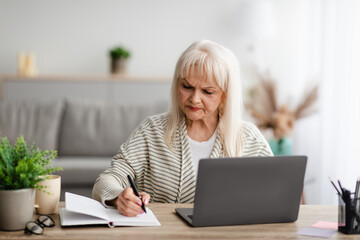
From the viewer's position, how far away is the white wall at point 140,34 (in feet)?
17.2

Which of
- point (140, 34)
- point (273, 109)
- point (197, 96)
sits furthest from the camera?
point (140, 34)

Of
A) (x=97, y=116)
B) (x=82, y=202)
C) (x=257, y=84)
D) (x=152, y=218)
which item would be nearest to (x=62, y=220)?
(x=82, y=202)

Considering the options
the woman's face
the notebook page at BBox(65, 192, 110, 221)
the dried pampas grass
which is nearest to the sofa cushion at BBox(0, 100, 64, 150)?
the dried pampas grass

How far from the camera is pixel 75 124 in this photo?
12.5 ft

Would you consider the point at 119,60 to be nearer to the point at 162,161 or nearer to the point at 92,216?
the point at 162,161

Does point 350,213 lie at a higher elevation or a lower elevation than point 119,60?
lower

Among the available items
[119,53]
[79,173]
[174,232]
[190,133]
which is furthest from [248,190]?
[119,53]

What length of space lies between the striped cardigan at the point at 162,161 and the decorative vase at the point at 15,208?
508mm

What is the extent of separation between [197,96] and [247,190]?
489mm

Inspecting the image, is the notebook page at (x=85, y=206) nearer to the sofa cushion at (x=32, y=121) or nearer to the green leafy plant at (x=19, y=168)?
the green leafy plant at (x=19, y=168)

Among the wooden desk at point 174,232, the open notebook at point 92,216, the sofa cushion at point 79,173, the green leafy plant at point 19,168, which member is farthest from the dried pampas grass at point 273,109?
the green leafy plant at point 19,168

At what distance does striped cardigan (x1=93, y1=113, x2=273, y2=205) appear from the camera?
1822 mm

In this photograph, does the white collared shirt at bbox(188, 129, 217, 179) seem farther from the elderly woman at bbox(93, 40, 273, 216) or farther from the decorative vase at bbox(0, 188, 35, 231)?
the decorative vase at bbox(0, 188, 35, 231)

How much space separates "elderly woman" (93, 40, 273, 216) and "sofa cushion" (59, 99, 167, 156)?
1864 millimetres
